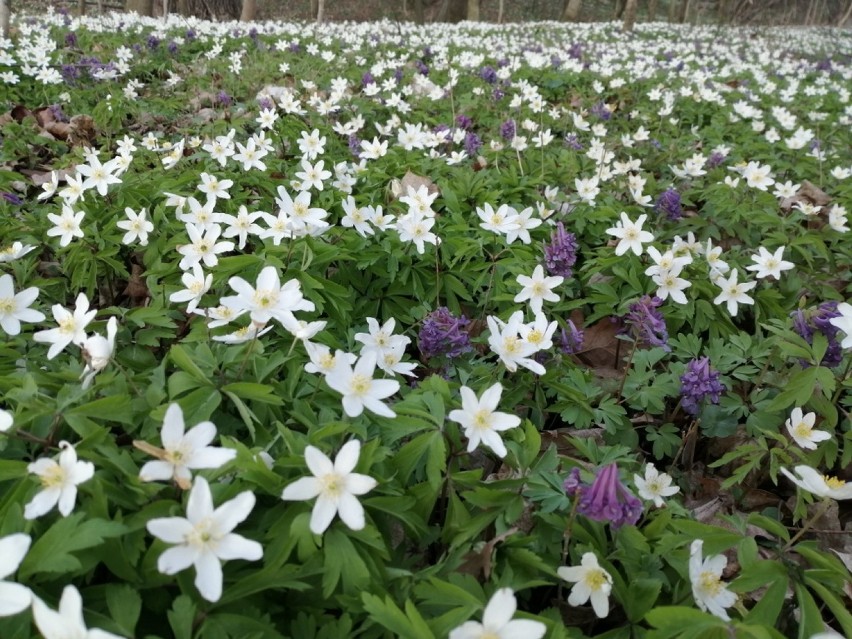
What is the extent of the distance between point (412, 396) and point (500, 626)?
2.53 ft

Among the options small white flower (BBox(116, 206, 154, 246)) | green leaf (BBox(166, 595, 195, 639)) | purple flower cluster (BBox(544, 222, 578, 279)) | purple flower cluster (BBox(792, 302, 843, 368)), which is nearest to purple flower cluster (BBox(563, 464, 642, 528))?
green leaf (BBox(166, 595, 195, 639))

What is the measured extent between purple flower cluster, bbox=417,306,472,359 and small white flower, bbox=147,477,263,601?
3.69ft

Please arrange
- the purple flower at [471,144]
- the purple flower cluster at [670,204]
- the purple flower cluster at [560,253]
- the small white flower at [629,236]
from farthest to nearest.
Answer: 1. the purple flower at [471,144]
2. the purple flower cluster at [670,204]
3. the small white flower at [629,236]
4. the purple flower cluster at [560,253]

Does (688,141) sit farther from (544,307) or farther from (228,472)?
(228,472)

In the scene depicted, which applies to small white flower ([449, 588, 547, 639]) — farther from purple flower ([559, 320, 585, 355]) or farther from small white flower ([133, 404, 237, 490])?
purple flower ([559, 320, 585, 355])

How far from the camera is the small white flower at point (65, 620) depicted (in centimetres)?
98

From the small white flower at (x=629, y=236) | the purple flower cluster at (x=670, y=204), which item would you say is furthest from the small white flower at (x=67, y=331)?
the purple flower cluster at (x=670, y=204)

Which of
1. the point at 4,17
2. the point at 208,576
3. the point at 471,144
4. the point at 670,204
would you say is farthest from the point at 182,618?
the point at 4,17

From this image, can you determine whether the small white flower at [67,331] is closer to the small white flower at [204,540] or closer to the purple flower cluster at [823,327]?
the small white flower at [204,540]

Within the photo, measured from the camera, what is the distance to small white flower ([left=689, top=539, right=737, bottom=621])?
4.93ft

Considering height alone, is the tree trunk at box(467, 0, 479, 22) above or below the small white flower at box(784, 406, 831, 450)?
above

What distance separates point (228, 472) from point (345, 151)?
3.45 meters

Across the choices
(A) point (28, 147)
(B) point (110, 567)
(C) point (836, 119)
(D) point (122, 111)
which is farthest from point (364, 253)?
(C) point (836, 119)

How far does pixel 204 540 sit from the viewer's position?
1.19 meters
